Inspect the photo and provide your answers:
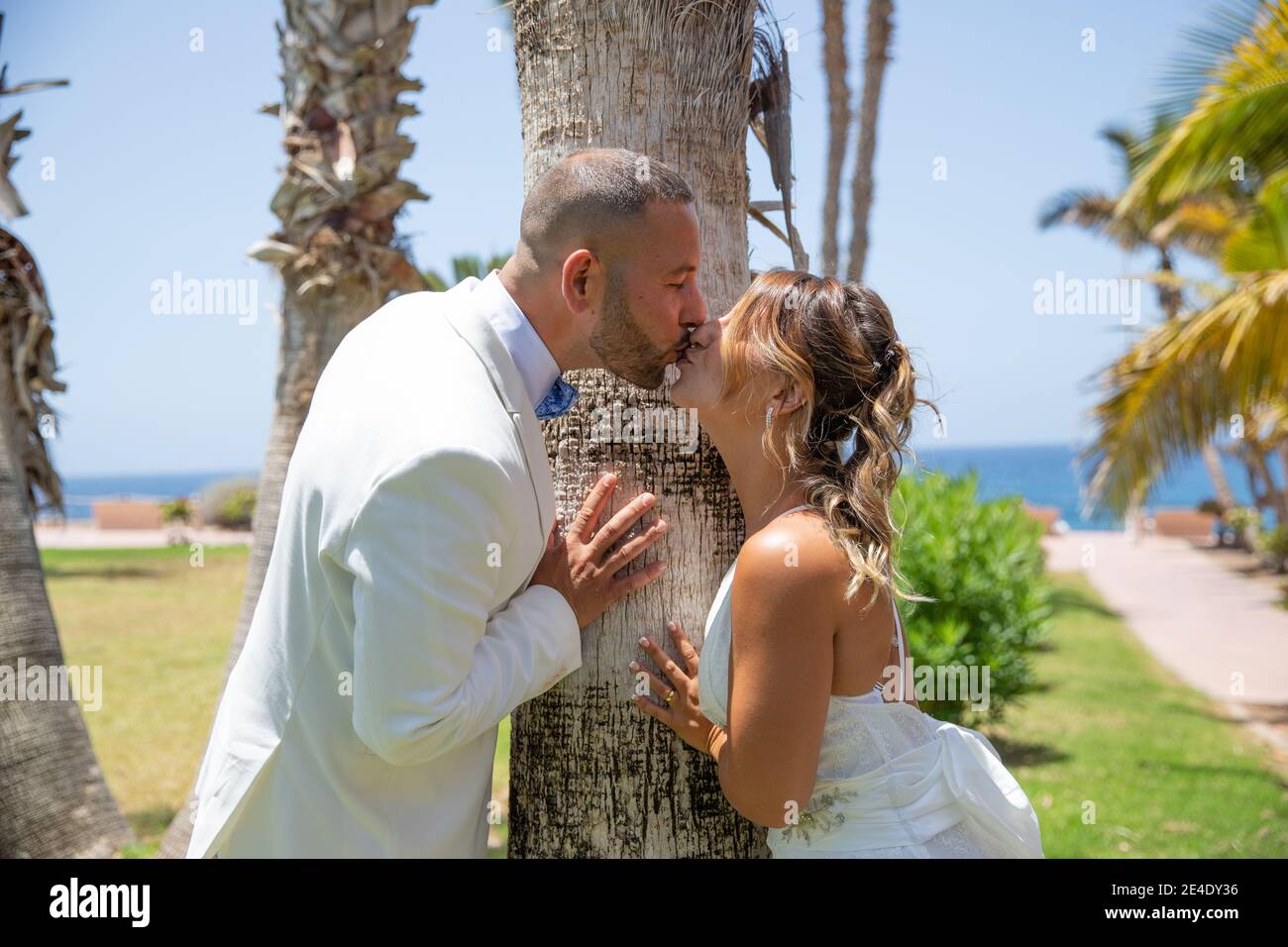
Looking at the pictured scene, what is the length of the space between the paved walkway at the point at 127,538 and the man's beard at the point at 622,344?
25.7 meters

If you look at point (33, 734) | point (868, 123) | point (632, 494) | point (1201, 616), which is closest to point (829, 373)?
point (632, 494)

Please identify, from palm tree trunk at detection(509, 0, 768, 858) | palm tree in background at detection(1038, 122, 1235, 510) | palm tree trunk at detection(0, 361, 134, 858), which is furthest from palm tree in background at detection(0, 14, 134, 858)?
palm tree in background at detection(1038, 122, 1235, 510)

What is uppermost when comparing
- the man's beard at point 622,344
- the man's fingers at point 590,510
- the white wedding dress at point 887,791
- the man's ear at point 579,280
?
the man's ear at point 579,280

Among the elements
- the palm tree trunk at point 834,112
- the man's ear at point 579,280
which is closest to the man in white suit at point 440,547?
the man's ear at point 579,280

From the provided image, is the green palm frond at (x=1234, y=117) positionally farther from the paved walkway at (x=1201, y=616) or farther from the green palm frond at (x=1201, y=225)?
the green palm frond at (x=1201, y=225)

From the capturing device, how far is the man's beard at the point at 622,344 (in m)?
2.54

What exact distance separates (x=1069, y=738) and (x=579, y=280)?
31.5 ft

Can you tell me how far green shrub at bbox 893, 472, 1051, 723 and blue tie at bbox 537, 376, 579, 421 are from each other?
19.9 ft

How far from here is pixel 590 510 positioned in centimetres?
274

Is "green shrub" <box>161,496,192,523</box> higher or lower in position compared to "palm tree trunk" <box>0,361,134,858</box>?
lower

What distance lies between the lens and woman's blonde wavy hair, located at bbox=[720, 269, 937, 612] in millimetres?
2572

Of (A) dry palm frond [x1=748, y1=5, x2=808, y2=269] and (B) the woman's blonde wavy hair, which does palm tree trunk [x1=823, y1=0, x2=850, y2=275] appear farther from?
(B) the woman's blonde wavy hair
